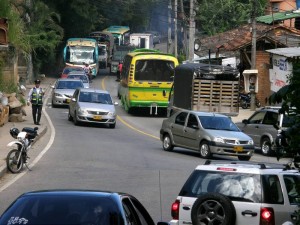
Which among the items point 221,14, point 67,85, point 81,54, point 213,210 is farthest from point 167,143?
point 221,14

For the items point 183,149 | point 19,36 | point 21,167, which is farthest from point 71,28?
point 21,167

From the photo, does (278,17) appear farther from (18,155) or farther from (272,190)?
(272,190)

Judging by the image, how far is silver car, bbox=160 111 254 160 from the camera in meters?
28.3

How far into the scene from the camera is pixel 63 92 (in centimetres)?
4791

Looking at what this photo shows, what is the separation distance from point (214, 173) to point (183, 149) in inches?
772

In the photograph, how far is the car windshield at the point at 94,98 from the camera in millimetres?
39625

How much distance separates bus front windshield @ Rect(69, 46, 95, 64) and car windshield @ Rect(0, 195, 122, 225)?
65728 millimetres

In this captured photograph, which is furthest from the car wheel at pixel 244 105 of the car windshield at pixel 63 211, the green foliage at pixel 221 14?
the car windshield at pixel 63 211

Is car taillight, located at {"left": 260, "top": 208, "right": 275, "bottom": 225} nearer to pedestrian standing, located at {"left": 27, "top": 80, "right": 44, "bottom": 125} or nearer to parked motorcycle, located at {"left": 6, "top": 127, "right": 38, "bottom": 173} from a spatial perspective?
parked motorcycle, located at {"left": 6, "top": 127, "right": 38, "bottom": 173}

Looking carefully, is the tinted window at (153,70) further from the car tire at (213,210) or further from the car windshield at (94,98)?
the car tire at (213,210)

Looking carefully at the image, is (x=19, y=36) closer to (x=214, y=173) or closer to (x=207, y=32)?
(x=214, y=173)

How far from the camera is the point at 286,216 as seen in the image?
40.6 ft

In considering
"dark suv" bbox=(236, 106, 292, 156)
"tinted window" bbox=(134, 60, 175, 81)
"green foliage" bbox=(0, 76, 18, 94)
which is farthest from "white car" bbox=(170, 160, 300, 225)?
"tinted window" bbox=(134, 60, 175, 81)

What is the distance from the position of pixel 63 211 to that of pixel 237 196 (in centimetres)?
422
